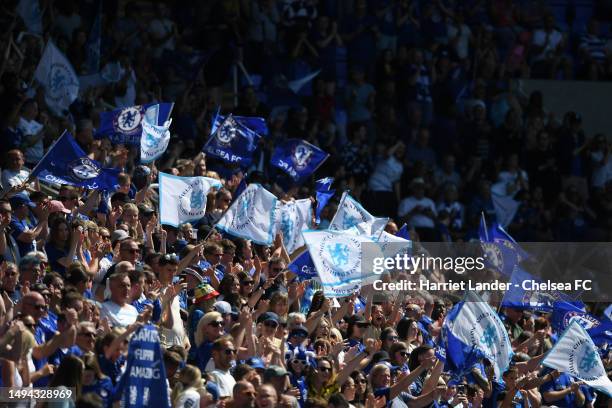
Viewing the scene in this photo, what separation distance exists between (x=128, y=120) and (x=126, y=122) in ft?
0.09

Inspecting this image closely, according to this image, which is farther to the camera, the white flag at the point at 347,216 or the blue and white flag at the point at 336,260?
the white flag at the point at 347,216

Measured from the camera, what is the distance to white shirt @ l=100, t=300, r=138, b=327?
11.3 metres

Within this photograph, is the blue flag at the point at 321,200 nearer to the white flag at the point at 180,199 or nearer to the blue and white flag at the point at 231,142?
the blue and white flag at the point at 231,142

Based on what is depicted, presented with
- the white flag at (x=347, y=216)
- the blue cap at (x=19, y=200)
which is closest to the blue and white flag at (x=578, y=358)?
the white flag at (x=347, y=216)

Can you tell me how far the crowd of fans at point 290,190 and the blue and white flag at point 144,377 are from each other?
197mm

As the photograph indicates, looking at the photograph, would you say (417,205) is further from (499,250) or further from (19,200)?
(19,200)

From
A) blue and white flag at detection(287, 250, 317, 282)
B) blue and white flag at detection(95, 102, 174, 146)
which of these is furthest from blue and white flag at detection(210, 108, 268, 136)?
blue and white flag at detection(287, 250, 317, 282)

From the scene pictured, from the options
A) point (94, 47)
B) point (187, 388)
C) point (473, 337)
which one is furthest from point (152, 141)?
point (187, 388)

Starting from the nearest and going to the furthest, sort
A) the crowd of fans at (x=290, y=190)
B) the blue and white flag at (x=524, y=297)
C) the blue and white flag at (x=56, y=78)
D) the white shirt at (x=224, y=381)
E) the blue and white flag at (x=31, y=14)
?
the white shirt at (x=224, y=381), the crowd of fans at (x=290, y=190), the blue and white flag at (x=524, y=297), the blue and white flag at (x=56, y=78), the blue and white flag at (x=31, y=14)

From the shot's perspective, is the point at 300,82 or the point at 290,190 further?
the point at 300,82

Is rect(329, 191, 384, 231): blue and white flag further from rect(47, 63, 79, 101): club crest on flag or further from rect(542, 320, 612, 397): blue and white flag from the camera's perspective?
rect(47, 63, 79, 101): club crest on flag

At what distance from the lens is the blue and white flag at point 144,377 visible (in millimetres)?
9828

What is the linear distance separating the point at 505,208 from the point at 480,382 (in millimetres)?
8104

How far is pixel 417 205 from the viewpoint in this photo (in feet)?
67.1
